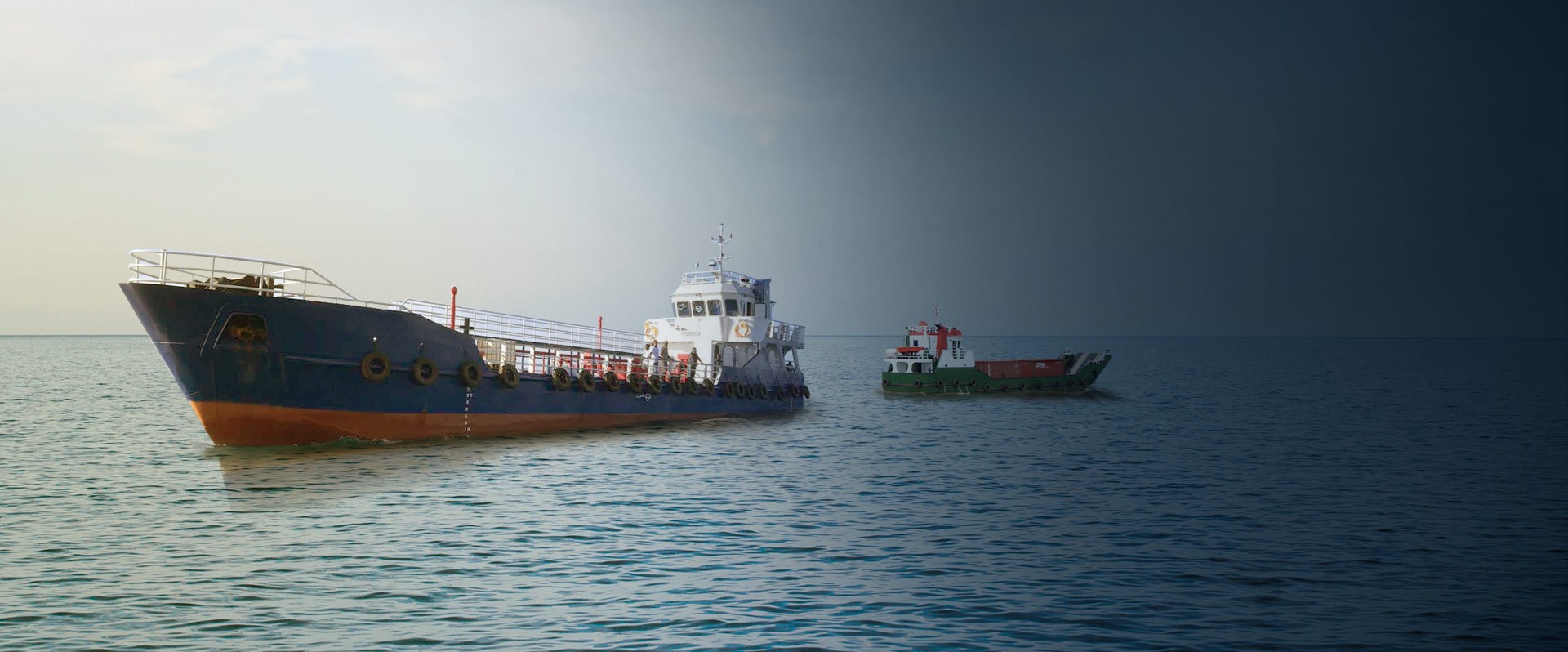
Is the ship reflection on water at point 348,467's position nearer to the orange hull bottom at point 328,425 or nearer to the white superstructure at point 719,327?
the orange hull bottom at point 328,425

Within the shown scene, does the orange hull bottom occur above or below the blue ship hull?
below

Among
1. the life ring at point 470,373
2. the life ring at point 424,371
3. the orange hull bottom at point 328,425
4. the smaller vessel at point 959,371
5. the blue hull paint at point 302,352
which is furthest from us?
the smaller vessel at point 959,371

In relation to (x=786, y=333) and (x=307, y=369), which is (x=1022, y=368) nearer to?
(x=786, y=333)

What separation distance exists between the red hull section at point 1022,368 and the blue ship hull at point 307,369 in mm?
35684

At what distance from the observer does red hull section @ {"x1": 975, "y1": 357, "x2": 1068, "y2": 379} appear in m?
55.1

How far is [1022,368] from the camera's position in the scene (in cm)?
5569

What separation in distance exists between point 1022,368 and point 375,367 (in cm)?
4140

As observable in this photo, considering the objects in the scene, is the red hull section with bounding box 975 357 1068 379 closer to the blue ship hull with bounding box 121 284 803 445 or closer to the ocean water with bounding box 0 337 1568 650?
the ocean water with bounding box 0 337 1568 650

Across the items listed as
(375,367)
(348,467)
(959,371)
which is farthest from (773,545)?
(959,371)

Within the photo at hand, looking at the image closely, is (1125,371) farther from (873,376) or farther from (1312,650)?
(1312,650)

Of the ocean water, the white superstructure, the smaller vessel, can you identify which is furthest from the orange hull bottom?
the smaller vessel

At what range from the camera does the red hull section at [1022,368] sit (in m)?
55.1

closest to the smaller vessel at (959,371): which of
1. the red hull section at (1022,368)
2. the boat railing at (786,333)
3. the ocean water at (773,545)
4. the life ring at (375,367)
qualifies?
the red hull section at (1022,368)

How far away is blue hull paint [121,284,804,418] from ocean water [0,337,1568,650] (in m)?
1.37
